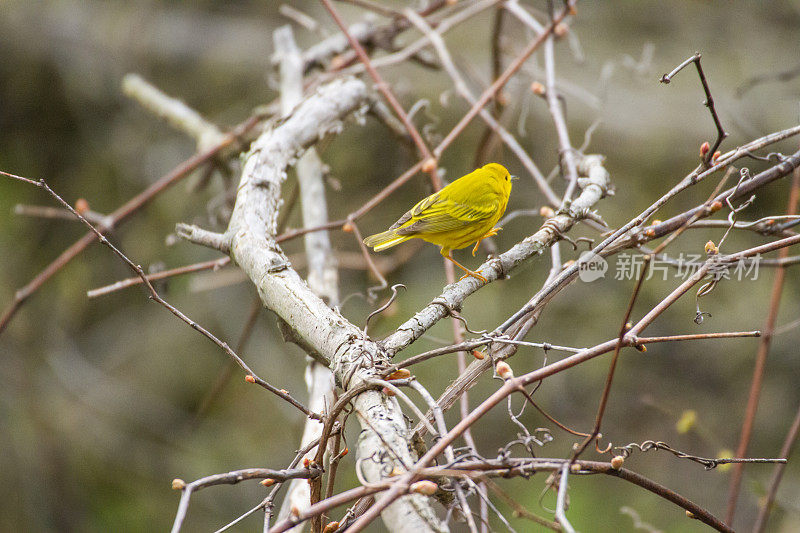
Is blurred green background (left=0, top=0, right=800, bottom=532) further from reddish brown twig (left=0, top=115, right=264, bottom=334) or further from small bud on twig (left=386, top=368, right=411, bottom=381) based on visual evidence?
small bud on twig (left=386, top=368, right=411, bottom=381)

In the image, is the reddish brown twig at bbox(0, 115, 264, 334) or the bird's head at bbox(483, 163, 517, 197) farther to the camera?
the reddish brown twig at bbox(0, 115, 264, 334)

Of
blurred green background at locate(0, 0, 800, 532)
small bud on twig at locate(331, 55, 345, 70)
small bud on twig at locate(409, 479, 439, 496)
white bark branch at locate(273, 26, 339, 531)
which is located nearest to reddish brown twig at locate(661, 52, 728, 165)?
small bud on twig at locate(409, 479, 439, 496)

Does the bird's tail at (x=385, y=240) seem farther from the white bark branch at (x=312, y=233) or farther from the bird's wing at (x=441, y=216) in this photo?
the white bark branch at (x=312, y=233)

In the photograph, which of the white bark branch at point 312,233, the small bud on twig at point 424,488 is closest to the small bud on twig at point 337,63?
the white bark branch at point 312,233

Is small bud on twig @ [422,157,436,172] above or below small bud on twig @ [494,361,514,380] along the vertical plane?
above

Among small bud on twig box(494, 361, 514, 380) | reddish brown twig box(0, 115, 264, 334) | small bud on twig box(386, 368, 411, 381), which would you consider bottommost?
small bud on twig box(494, 361, 514, 380)

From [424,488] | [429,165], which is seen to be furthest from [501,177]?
[424,488]

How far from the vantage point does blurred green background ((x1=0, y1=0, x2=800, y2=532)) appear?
4.98 meters

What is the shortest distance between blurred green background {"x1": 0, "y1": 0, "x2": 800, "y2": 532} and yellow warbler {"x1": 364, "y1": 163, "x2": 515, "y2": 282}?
2332 millimetres

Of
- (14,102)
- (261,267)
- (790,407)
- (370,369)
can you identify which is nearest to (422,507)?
(370,369)

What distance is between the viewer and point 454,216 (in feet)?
7.75

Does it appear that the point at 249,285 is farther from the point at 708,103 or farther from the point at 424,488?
the point at 424,488

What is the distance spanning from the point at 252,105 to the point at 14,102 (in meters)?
1.90

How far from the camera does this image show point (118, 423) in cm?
534
